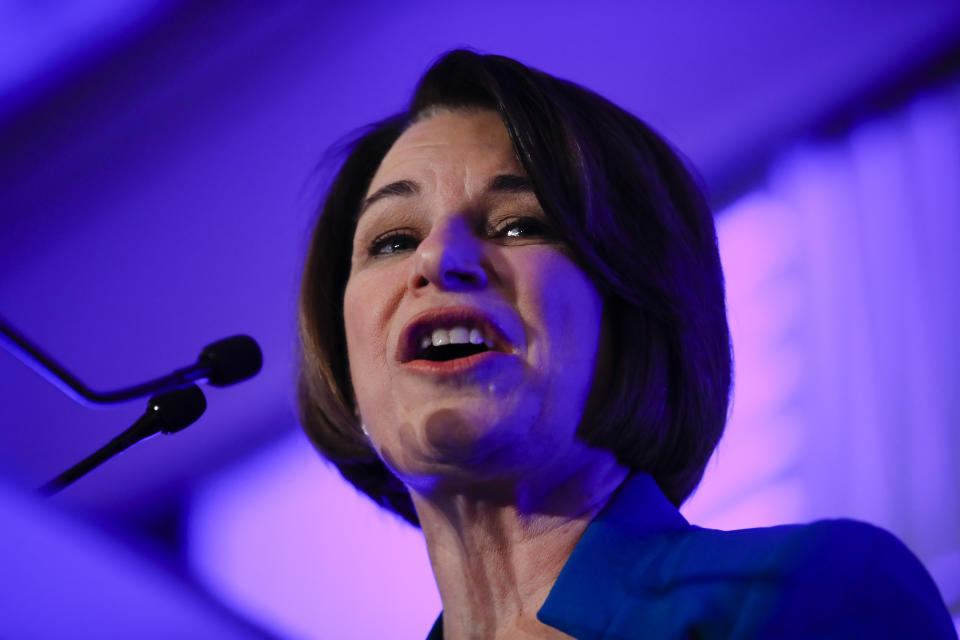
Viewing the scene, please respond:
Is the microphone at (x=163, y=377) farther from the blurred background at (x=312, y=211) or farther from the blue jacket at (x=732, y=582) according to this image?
the blurred background at (x=312, y=211)

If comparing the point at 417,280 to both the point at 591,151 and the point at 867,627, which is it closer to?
the point at 591,151

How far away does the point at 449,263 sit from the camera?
938 millimetres

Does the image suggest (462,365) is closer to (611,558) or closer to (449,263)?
(449,263)

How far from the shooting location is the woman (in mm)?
905

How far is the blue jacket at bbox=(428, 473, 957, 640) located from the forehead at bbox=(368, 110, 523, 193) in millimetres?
402

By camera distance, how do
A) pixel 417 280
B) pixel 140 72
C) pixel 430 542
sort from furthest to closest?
1. pixel 140 72
2. pixel 430 542
3. pixel 417 280

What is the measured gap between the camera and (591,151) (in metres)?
1.05

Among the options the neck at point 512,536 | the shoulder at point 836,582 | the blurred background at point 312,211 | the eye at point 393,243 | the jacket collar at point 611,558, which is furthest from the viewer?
the blurred background at point 312,211

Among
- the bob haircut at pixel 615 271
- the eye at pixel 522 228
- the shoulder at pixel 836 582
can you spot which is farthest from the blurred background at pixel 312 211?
the shoulder at pixel 836 582

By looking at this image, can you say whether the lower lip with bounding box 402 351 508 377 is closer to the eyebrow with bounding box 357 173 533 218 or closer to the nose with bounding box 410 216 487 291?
the nose with bounding box 410 216 487 291

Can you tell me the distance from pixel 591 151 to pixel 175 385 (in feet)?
1.79

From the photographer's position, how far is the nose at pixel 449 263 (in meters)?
0.94

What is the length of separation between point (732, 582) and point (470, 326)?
1.14 feet

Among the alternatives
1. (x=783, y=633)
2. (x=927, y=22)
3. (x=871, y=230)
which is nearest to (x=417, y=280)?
(x=783, y=633)
